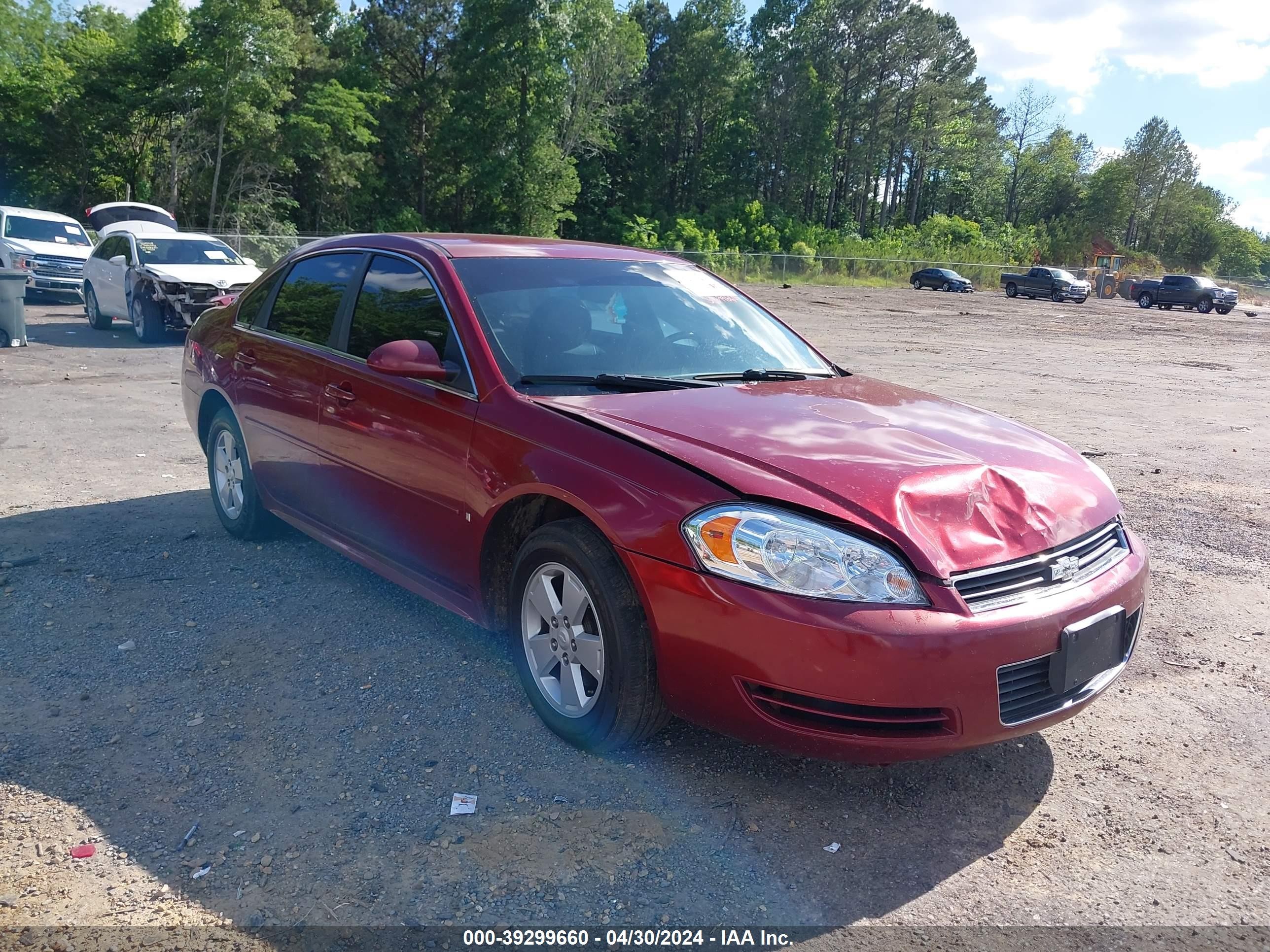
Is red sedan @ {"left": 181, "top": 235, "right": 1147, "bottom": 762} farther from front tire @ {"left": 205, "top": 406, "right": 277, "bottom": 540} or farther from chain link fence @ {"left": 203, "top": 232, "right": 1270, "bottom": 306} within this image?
chain link fence @ {"left": 203, "top": 232, "right": 1270, "bottom": 306}

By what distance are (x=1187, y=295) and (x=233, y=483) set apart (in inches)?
2075

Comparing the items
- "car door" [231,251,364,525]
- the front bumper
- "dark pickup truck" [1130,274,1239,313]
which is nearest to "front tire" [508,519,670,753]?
the front bumper

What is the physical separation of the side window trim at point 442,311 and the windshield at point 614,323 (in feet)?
0.38

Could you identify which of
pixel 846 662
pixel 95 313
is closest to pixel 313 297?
pixel 846 662

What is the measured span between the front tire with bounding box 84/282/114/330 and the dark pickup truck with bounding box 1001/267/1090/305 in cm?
4503

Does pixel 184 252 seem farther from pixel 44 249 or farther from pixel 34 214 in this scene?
pixel 34 214

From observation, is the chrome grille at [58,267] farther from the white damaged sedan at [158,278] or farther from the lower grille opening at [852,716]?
the lower grille opening at [852,716]

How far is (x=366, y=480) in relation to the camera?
4.25 meters

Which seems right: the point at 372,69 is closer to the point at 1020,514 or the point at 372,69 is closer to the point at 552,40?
the point at 552,40

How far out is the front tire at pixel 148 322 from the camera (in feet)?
49.6

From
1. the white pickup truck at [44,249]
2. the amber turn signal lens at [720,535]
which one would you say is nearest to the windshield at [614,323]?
the amber turn signal lens at [720,535]

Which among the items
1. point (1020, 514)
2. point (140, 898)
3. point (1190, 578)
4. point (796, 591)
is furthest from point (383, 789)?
point (1190, 578)

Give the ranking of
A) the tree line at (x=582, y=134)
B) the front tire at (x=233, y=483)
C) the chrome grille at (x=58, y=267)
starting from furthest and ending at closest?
the tree line at (x=582, y=134) < the chrome grille at (x=58, y=267) < the front tire at (x=233, y=483)

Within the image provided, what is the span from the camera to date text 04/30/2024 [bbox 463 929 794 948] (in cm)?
246
